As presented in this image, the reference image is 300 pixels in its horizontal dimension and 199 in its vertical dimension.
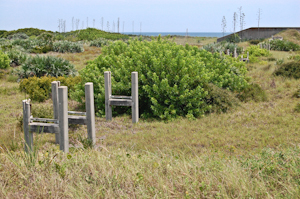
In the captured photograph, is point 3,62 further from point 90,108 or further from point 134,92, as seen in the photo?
point 90,108

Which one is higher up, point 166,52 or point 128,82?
point 166,52

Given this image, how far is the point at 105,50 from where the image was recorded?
1227 cm

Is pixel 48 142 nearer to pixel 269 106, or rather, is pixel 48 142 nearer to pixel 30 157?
pixel 30 157

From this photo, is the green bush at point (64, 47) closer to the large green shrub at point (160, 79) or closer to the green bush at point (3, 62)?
the green bush at point (3, 62)

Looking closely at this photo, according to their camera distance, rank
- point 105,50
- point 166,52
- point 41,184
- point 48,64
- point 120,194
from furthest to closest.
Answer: point 48,64 → point 105,50 → point 166,52 → point 41,184 → point 120,194

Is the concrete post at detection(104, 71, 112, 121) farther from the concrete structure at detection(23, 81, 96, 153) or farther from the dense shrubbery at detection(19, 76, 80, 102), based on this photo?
the dense shrubbery at detection(19, 76, 80, 102)

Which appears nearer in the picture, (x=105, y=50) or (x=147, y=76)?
(x=147, y=76)

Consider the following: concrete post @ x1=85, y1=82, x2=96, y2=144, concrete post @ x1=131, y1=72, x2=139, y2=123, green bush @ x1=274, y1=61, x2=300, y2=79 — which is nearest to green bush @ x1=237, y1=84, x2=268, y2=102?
green bush @ x1=274, y1=61, x2=300, y2=79

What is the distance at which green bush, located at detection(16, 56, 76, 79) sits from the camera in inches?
622

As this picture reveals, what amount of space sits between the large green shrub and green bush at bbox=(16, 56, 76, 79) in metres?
5.06

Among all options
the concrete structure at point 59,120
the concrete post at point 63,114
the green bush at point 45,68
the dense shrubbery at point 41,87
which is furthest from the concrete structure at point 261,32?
the concrete post at point 63,114

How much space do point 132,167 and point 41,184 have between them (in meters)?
1.20

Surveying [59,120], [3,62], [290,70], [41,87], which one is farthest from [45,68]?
[290,70]

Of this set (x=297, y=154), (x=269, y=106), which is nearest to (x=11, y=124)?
(x=297, y=154)
